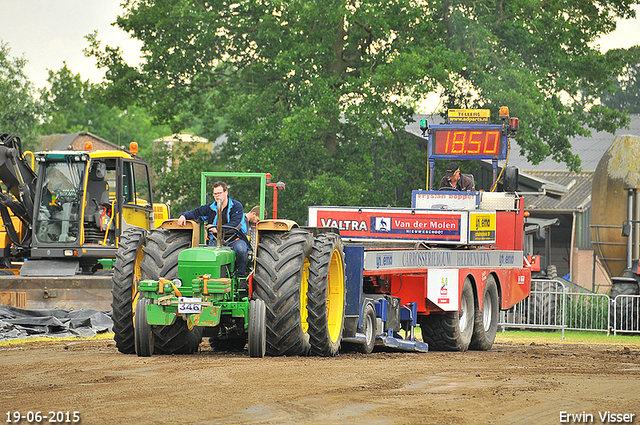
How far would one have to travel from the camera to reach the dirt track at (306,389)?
6898mm

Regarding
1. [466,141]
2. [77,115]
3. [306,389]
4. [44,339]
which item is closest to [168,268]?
[306,389]

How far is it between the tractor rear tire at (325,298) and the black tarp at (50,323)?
5.28 m

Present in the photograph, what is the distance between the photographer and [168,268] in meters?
10.3

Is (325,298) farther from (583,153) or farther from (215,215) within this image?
(583,153)

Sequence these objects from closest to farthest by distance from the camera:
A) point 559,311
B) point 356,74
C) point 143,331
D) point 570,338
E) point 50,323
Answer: point 143,331 < point 50,323 < point 570,338 < point 559,311 < point 356,74

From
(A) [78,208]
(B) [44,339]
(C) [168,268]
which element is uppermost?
(A) [78,208]

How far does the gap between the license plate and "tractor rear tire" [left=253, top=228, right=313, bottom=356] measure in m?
0.74

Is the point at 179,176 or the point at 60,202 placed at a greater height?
the point at 179,176

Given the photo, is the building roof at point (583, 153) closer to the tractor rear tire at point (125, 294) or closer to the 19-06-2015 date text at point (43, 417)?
the tractor rear tire at point (125, 294)

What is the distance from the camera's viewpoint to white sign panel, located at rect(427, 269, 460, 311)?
13867mm


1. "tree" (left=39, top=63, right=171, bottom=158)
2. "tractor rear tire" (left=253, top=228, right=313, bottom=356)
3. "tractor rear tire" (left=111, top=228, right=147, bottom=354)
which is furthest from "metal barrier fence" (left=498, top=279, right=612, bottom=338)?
"tree" (left=39, top=63, right=171, bottom=158)

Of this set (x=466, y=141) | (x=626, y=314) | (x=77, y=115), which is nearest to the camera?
(x=466, y=141)

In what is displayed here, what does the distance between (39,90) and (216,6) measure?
75.5 ft

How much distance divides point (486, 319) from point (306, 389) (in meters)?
8.60
